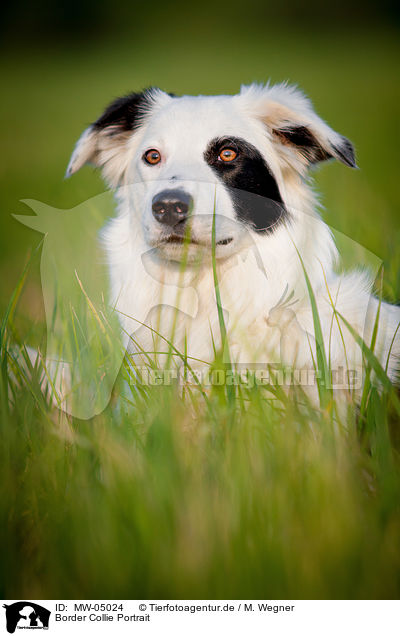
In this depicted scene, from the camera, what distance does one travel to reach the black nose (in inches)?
74.0

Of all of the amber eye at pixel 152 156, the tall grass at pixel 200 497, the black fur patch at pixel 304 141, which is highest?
the black fur patch at pixel 304 141

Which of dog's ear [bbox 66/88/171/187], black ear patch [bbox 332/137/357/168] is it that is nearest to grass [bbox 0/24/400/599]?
dog's ear [bbox 66/88/171/187]

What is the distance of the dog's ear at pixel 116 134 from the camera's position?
7.84 feet

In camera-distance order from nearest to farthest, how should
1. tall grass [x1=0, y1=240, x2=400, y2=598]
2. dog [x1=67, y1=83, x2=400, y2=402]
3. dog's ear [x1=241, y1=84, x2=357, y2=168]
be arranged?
tall grass [x1=0, y1=240, x2=400, y2=598] → dog [x1=67, y1=83, x2=400, y2=402] → dog's ear [x1=241, y1=84, x2=357, y2=168]

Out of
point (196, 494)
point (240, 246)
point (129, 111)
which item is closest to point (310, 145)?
point (240, 246)

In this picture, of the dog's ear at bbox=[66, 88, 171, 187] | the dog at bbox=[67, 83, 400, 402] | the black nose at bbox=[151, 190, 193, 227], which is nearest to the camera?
the black nose at bbox=[151, 190, 193, 227]

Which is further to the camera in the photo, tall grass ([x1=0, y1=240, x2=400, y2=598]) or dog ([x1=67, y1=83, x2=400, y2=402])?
dog ([x1=67, y1=83, x2=400, y2=402])

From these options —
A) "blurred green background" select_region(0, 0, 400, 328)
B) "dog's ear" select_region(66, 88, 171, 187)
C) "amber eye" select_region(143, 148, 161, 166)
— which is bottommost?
"amber eye" select_region(143, 148, 161, 166)

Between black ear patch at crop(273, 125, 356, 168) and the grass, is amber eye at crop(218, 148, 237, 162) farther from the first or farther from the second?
the grass

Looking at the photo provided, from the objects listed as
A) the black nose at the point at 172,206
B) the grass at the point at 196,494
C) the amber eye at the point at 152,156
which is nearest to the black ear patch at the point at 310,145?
the amber eye at the point at 152,156
